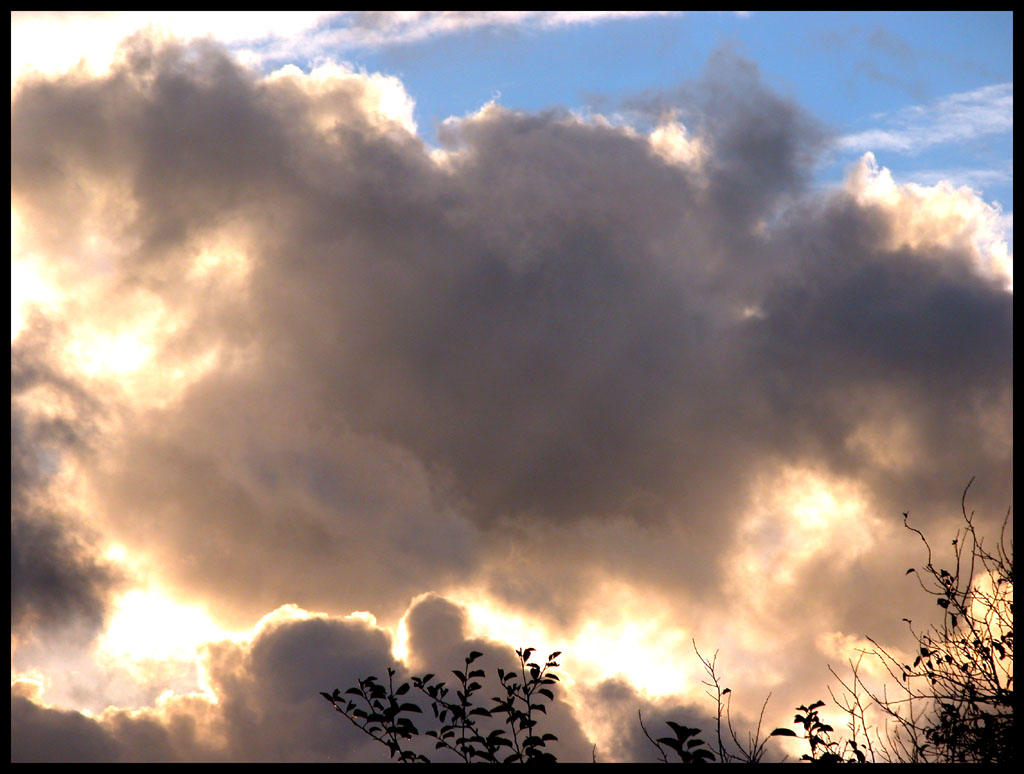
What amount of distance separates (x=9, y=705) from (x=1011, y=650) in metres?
9.06

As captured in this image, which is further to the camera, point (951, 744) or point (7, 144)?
point (951, 744)

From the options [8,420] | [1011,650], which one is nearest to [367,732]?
[8,420]

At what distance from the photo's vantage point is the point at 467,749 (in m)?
7.86

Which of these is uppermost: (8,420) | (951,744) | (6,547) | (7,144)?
(7,144)
